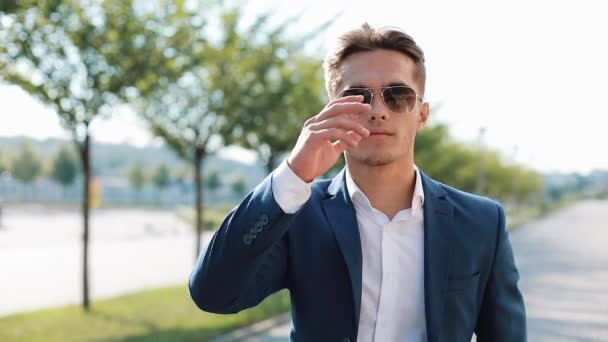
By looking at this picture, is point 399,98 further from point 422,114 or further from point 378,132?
point 422,114

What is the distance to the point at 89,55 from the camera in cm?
847

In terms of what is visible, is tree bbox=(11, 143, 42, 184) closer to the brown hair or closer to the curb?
the curb

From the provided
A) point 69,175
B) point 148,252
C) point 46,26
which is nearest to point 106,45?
point 46,26

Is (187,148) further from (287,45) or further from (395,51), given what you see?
(395,51)

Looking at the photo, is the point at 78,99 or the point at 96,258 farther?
the point at 96,258

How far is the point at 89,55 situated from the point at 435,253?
763 cm

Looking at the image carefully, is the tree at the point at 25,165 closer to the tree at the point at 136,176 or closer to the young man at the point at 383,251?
the tree at the point at 136,176

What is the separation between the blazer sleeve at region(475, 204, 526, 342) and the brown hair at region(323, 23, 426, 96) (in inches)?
22.5

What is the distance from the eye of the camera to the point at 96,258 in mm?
18531

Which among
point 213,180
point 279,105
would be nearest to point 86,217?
point 279,105

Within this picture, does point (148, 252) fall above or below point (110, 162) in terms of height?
above

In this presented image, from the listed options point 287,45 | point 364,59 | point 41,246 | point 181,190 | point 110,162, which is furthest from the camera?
point 110,162

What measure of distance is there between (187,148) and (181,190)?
96.0m

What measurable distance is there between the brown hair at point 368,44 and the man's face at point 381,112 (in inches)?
0.6
